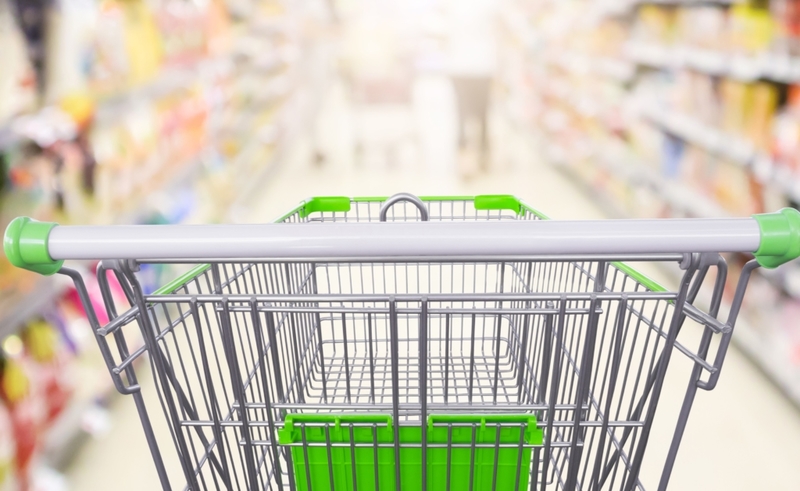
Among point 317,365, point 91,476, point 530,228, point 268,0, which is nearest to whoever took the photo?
point 530,228

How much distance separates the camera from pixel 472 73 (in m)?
5.89

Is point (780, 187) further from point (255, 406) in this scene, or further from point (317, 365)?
point (255, 406)

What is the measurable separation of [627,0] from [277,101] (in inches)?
154

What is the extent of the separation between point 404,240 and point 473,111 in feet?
18.3

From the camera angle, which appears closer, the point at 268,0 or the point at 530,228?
the point at 530,228

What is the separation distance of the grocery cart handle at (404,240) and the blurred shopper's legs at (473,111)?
5.37 m

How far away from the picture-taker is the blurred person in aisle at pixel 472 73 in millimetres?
5922

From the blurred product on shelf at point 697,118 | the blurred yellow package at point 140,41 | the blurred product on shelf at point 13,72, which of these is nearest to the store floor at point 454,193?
the blurred product on shelf at point 697,118

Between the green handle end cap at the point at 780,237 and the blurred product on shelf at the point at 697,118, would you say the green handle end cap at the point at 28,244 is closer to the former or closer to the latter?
the green handle end cap at the point at 780,237

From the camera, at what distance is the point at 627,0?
13.3 feet

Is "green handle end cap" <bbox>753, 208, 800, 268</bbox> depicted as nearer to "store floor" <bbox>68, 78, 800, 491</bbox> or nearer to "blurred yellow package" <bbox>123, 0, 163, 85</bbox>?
"store floor" <bbox>68, 78, 800, 491</bbox>

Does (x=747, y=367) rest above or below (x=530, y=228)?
below

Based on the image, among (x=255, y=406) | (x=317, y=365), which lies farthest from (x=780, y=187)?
(x=255, y=406)

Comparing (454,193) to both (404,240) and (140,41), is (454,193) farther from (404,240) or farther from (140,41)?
(404,240)
